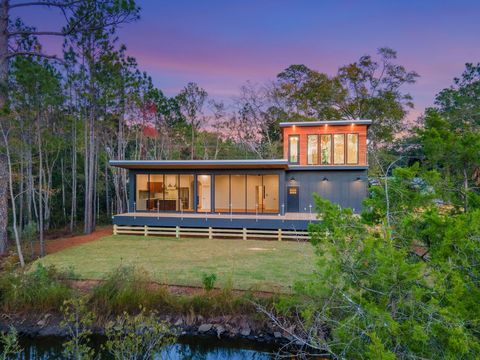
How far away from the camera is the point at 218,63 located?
20844 millimetres

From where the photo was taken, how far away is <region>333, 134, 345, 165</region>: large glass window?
15.6 metres

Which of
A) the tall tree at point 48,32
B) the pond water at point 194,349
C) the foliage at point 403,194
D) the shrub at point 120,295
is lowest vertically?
the pond water at point 194,349

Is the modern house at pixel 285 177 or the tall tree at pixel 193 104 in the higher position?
the tall tree at pixel 193 104

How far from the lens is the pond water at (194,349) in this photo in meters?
5.67

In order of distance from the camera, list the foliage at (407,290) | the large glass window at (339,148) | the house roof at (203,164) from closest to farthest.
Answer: the foliage at (407,290) < the house roof at (203,164) < the large glass window at (339,148)

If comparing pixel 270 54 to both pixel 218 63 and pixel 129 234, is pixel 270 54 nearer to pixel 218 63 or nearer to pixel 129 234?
pixel 218 63

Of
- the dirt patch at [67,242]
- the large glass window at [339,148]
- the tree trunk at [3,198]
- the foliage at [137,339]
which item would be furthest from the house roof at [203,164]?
the foliage at [137,339]

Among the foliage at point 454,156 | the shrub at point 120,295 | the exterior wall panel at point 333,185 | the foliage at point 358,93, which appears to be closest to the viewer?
the foliage at point 454,156

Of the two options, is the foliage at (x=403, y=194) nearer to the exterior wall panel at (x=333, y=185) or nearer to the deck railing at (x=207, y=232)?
the deck railing at (x=207, y=232)

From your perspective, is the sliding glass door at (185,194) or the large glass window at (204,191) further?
→ the large glass window at (204,191)

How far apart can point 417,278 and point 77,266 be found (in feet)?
29.1

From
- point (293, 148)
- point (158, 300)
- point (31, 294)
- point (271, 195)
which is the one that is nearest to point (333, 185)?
point (293, 148)

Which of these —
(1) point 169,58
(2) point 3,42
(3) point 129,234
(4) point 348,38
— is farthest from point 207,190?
(4) point 348,38

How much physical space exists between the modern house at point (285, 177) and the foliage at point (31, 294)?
7.38 metres
